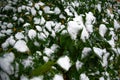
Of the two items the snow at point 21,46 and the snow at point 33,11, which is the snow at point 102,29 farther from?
the snow at point 21,46

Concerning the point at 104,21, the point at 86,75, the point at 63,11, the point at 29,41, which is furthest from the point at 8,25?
the point at 104,21

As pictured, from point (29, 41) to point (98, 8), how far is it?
1532mm

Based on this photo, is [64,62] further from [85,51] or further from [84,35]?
[84,35]

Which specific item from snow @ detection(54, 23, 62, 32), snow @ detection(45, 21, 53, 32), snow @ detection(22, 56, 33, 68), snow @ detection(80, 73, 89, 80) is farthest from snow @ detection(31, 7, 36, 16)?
snow @ detection(80, 73, 89, 80)

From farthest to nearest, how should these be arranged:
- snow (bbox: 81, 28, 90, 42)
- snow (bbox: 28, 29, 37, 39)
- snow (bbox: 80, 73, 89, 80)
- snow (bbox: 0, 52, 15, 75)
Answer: snow (bbox: 81, 28, 90, 42)
snow (bbox: 28, 29, 37, 39)
snow (bbox: 80, 73, 89, 80)
snow (bbox: 0, 52, 15, 75)

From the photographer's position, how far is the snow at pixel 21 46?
105 inches

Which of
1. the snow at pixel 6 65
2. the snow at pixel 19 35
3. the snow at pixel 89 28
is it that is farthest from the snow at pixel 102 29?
the snow at pixel 6 65

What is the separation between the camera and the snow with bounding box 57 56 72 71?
266 centimetres

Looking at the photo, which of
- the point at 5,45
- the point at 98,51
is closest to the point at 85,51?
the point at 98,51

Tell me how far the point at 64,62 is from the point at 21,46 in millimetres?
491

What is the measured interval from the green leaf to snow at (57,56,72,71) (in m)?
0.10

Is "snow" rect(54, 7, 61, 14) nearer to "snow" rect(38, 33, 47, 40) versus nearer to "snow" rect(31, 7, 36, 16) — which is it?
"snow" rect(31, 7, 36, 16)

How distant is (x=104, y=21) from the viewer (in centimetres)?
358

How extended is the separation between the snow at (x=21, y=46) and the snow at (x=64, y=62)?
379 millimetres
